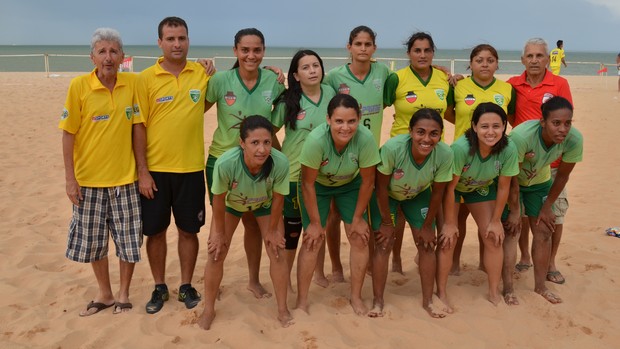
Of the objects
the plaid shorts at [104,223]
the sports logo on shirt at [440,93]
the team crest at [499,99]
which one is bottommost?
the plaid shorts at [104,223]

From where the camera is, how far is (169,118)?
3898 millimetres

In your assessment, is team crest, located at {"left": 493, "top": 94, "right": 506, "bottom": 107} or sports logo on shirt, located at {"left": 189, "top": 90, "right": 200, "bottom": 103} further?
team crest, located at {"left": 493, "top": 94, "right": 506, "bottom": 107}

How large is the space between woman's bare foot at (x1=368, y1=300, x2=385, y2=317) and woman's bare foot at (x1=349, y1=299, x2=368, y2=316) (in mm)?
52

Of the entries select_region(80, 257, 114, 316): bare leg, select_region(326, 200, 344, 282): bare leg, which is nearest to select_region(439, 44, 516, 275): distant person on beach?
select_region(326, 200, 344, 282): bare leg

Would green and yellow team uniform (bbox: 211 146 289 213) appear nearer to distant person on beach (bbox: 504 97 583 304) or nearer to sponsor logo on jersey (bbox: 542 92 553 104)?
distant person on beach (bbox: 504 97 583 304)

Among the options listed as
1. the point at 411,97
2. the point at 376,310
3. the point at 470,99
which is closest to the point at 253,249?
the point at 376,310

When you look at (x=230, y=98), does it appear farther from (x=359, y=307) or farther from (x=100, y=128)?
Result: (x=359, y=307)

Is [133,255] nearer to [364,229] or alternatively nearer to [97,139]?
[97,139]

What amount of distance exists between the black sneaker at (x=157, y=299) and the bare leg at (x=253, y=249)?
2.24ft

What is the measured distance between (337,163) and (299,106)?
1.85 feet

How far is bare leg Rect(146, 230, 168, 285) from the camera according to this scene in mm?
4094

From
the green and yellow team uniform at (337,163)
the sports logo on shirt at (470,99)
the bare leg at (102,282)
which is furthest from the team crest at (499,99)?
the bare leg at (102,282)

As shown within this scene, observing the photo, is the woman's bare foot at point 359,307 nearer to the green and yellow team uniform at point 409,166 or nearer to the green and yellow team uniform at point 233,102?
the green and yellow team uniform at point 409,166

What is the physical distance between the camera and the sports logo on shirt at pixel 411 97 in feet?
14.0
